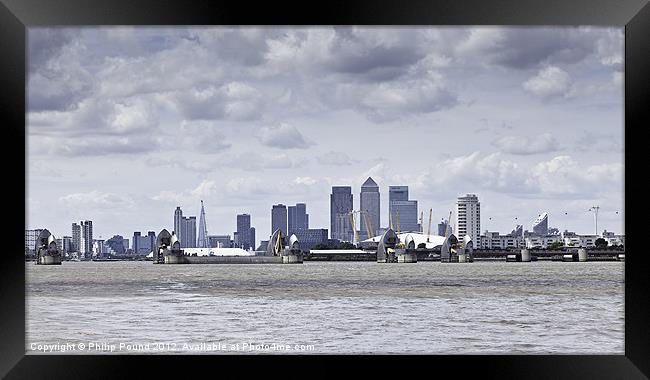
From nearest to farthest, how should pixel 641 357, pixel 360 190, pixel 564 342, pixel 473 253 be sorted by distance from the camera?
pixel 641 357
pixel 564 342
pixel 473 253
pixel 360 190

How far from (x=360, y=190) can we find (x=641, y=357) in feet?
296

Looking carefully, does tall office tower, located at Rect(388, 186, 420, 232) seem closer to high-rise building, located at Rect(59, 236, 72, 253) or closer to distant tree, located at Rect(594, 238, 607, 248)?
distant tree, located at Rect(594, 238, 607, 248)

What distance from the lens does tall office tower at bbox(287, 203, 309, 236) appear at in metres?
86.6

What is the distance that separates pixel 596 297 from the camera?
27.5 meters

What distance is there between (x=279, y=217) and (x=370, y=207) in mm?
13845

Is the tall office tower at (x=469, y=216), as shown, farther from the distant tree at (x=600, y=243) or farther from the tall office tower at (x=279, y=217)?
the tall office tower at (x=279, y=217)

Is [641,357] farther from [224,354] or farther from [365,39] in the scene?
[365,39]

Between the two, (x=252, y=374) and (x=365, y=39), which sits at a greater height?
(x=365, y=39)

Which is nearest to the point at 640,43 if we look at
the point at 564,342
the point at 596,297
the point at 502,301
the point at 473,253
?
the point at 564,342

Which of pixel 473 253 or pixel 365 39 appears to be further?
pixel 365 39

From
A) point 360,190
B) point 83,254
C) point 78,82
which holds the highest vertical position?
point 78,82

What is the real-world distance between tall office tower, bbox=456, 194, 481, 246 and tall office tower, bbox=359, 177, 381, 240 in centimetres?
966
